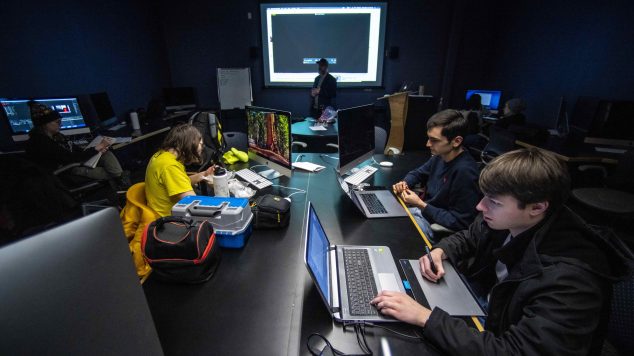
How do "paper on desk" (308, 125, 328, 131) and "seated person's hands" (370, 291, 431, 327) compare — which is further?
"paper on desk" (308, 125, 328, 131)

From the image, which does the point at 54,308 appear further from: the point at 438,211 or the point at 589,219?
the point at 589,219

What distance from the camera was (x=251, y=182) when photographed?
2100 millimetres

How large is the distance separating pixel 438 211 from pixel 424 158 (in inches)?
47.3

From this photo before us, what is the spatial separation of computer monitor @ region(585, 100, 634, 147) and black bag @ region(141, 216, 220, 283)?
3988mm

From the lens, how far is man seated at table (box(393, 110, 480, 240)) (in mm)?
1664

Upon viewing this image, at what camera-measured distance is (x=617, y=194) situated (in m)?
2.48

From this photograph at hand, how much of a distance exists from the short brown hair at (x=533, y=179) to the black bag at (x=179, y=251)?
3.77 ft

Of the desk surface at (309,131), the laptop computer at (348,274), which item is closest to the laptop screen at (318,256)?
the laptop computer at (348,274)

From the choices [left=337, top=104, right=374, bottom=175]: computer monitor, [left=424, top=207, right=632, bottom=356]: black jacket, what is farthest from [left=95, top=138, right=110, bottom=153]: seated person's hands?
[left=424, top=207, right=632, bottom=356]: black jacket

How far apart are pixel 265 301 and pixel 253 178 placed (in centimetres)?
124

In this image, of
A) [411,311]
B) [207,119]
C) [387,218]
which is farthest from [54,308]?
[207,119]

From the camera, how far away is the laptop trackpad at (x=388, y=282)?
1099 millimetres

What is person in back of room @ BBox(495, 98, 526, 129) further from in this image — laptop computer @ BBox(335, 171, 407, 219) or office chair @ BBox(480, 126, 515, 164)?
laptop computer @ BBox(335, 171, 407, 219)

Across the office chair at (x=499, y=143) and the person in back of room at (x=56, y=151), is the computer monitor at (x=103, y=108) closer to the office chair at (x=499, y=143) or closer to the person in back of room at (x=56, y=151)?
the person in back of room at (x=56, y=151)
